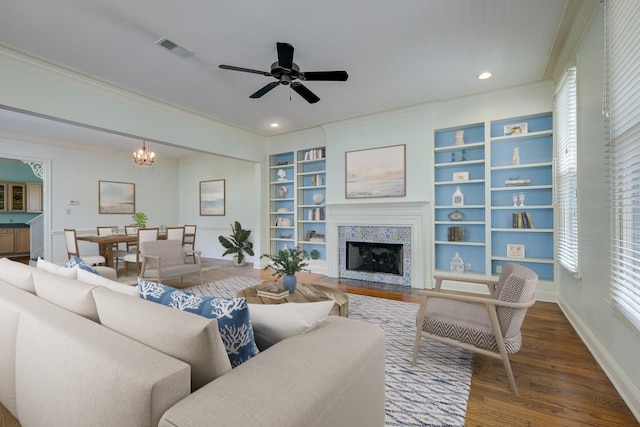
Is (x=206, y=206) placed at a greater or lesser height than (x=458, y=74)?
lesser

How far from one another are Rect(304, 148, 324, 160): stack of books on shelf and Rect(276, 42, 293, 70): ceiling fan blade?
2800mm

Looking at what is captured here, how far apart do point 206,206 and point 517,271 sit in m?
7.26

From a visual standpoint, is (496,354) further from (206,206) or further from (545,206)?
(206,206)

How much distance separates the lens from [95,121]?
357 cm

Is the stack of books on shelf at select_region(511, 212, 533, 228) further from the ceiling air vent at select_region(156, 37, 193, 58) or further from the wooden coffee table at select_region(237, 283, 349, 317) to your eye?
the ceiling air vent at select_region(156, 37, 193, 58)

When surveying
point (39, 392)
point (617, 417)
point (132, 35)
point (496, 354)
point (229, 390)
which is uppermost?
point (132, 35)

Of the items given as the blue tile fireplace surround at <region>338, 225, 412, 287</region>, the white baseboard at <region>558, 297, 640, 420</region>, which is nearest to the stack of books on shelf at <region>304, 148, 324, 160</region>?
the blue tile fireplace surround at <region>338, 225, 412, 287</region>

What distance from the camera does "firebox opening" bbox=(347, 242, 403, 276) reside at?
482 centimetres

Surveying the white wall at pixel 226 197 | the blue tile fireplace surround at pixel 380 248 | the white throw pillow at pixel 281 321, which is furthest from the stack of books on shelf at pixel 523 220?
the white wall at pixel 226 197

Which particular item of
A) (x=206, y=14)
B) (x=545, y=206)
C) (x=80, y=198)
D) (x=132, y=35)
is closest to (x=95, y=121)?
(x=132, y=35)

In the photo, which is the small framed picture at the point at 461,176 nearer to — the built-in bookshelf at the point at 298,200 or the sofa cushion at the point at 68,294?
the built-in bookshelf at the point at 298,200

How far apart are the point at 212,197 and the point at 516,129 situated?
6.67 m

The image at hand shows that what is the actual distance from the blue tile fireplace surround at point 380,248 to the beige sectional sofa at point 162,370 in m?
3.51

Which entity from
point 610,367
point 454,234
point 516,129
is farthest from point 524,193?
point 610,367
